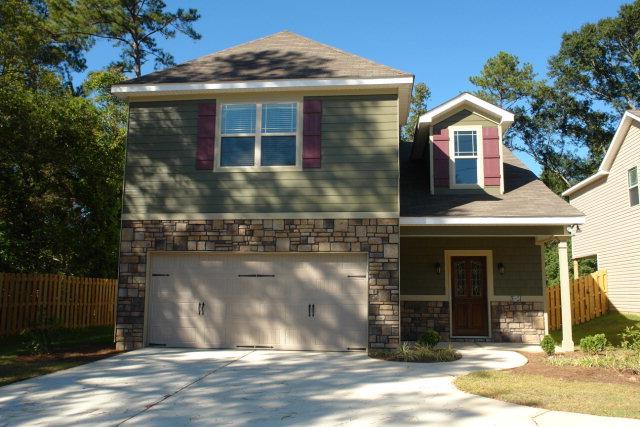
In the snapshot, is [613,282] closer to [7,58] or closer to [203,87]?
[203,87]

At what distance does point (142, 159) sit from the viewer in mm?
11328

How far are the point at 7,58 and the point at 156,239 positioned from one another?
10.8m

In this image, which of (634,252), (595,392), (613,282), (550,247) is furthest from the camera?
(550,247)

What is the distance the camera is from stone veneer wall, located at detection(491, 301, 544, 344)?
12453 millimetres

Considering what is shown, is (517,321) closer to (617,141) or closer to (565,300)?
(565,300)

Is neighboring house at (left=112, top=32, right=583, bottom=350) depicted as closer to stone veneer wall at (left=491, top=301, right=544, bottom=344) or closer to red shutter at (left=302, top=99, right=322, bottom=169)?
red shutter at (left=302, top=99, right=322, bottom=169)

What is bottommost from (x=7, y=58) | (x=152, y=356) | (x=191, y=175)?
(x=152, y=356)

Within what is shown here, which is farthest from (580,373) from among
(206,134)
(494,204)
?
(206,134)

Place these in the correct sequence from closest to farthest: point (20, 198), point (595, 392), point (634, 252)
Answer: point (595, 392) < point (20, 198) < point (634, 252)

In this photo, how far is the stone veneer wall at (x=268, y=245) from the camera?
10.5 metres

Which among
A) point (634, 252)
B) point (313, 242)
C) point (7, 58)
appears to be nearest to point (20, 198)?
point (7, 58)

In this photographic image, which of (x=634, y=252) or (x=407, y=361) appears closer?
(x=407, y=361)

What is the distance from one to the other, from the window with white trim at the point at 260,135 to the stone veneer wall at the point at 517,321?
5916 mm

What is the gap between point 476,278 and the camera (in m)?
13.0
